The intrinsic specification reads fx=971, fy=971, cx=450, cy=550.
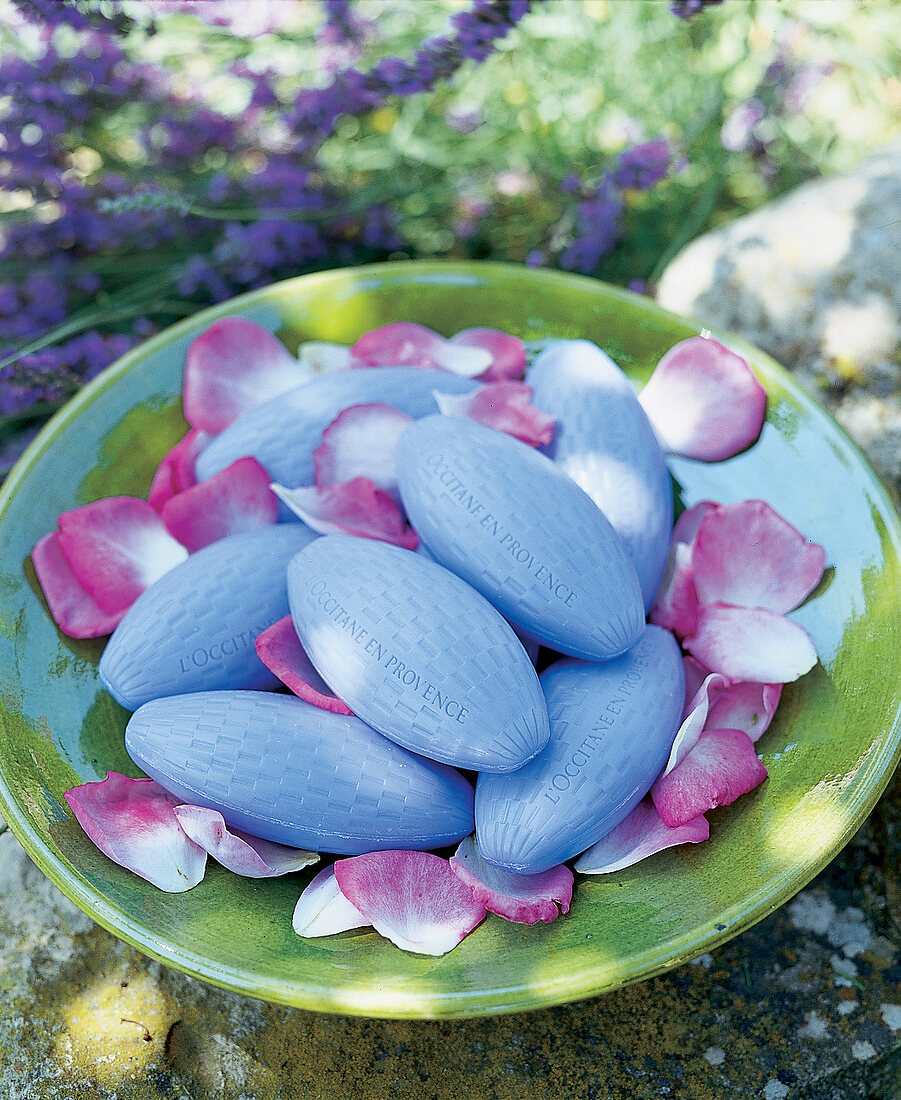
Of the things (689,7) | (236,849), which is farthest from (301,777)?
(689,7)

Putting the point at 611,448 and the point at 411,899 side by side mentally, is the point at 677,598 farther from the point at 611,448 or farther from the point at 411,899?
the point at 411,899

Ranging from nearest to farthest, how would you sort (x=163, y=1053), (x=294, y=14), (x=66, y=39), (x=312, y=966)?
1. (x=312, y=966)
2. (x=163, y=1053)
3. (x=294, y=14)
4. (x=66, y=39)

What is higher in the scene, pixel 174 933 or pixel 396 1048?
pixel 174 933

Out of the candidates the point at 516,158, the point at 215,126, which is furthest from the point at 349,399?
the point at 516,158

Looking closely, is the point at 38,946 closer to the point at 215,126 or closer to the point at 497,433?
the point at 497,433

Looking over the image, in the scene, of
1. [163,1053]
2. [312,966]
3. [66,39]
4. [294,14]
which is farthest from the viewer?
[66,39]

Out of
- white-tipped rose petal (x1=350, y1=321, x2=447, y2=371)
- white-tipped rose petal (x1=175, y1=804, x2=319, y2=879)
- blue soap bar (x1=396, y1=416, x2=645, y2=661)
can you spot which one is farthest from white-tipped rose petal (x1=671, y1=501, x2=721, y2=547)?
white-tipped rose petal (x1=175, y1=804, x2=319, y2=879)

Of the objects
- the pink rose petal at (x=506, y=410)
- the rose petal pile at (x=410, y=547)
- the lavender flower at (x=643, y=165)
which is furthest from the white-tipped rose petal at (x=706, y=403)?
the lavender flower at (x=643, y=165)

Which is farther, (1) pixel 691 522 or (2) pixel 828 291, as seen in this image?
(2) pixel 828 291
